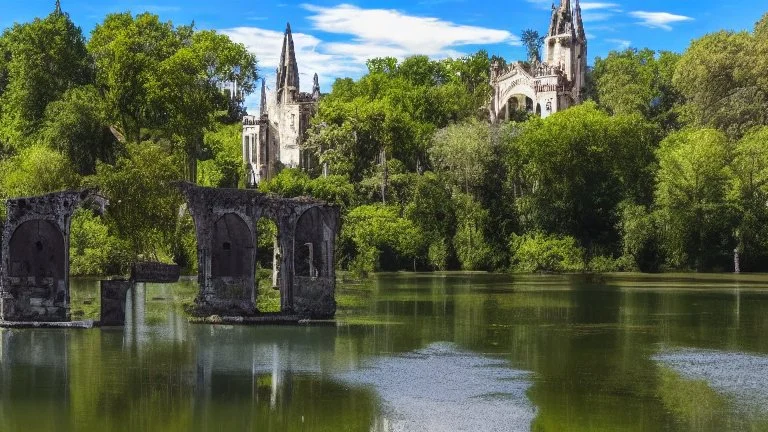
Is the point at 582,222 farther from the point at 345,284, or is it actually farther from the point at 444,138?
Answer: the point at 345,284

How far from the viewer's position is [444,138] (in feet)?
260

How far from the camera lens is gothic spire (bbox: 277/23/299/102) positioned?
9921 cm

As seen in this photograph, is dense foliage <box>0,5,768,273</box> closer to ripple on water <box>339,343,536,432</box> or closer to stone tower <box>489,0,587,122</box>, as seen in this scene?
stone tower <box>489,0,587,122</box>

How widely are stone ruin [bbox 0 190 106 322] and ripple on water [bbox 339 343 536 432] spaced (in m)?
9.69

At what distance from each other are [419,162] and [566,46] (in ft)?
93.6

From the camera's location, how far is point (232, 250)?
31.5 m

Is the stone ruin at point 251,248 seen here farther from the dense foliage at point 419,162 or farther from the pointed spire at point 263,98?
the pointed spire at point 263,98

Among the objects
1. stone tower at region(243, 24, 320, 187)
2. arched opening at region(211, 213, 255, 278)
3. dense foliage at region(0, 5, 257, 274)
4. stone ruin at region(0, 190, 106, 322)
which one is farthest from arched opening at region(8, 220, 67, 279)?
stone tower at region(243, 24, 320, 187)

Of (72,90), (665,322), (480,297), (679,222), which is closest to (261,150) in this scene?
(72,90)

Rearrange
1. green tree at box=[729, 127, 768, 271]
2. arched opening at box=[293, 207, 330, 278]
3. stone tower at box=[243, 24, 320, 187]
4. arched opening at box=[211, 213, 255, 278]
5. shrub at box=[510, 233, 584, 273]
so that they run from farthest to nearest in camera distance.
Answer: stone tower at box=[243, 24, 320, 187] → shrub at box=[510, 233, 584, 273] → green tree at box=[729, 127, 768, 271] → arched opening at box=[293, 207, 330, 278] → arched opening at box=[211, 213, 255, 278]

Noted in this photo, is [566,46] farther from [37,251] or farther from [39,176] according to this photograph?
[37,251]

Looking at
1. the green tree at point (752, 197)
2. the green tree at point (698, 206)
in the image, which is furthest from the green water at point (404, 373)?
the green tree at point (698, 206)

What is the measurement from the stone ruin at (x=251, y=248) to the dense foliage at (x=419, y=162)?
21.9m

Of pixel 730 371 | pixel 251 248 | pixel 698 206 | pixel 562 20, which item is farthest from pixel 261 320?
pixel 562 20
